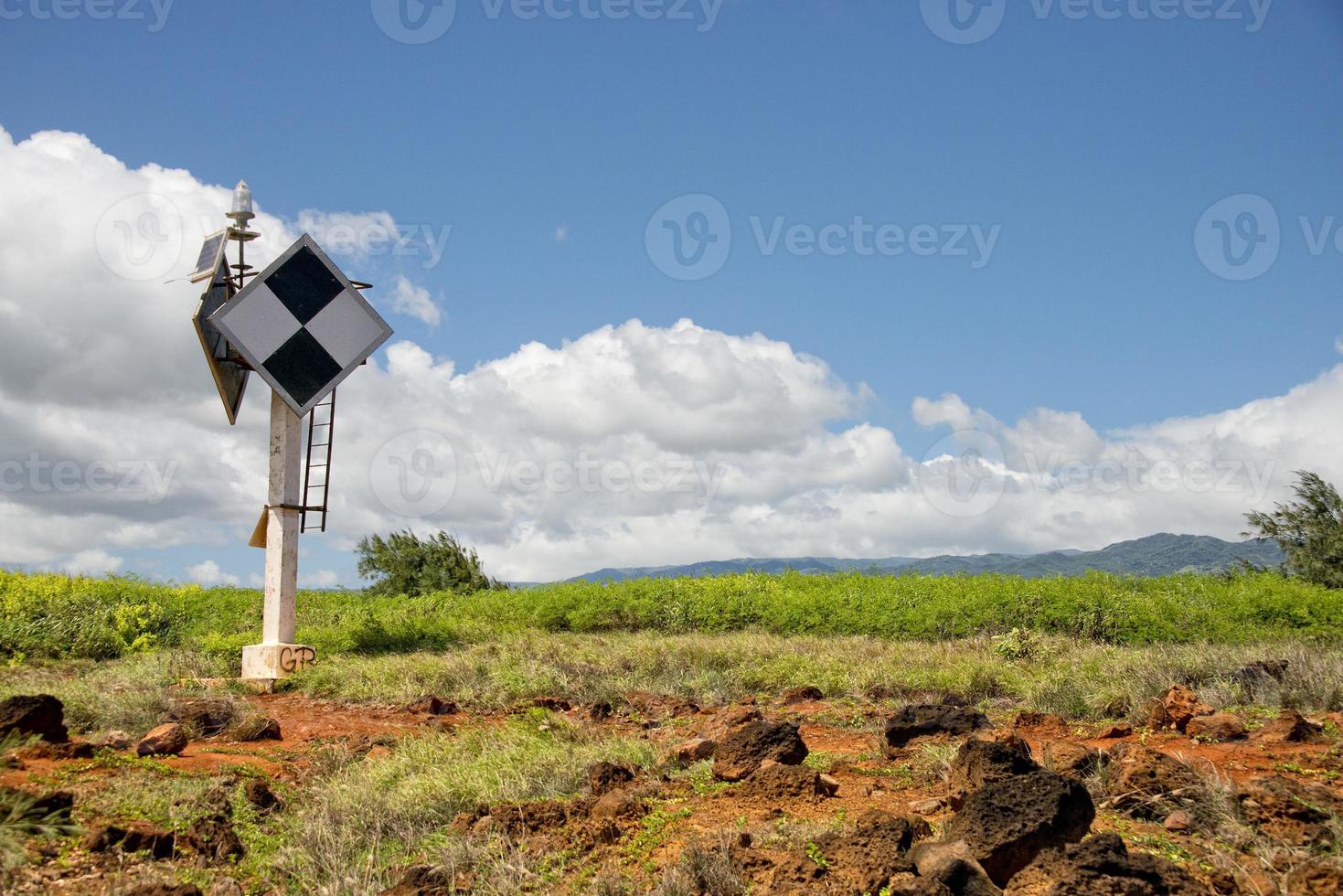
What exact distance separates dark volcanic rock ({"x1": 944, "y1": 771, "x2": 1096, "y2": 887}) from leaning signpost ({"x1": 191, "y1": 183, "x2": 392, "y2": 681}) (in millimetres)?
8641

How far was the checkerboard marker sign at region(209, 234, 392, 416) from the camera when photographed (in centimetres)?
1088

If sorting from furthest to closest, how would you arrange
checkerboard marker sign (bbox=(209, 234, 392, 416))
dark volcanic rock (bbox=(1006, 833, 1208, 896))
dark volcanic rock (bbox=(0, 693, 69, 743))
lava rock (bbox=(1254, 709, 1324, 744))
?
checkerboard marker sign (bbox=(209, 234, 392, 416))
lava rock (bbox=(1254, 709, 1324, 744))
dark volcanic rock (bbox=(0, 693, 69, 743))
dark volcanic rock (bbox=(1006, 833, 1208, 896))

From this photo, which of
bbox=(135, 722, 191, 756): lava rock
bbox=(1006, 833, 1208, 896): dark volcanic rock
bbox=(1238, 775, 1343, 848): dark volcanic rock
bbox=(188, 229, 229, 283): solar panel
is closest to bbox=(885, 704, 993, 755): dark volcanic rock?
bbox=(1238, 775, 1343, 848): dark volcanic rock

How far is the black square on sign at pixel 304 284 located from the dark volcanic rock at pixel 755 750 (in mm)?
7832

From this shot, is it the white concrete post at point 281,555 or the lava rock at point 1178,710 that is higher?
the white concrete post at point 281,555

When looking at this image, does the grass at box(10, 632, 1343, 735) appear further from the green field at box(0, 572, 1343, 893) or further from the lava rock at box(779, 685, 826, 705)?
the lava rock at box(779, 685, 826, 705)

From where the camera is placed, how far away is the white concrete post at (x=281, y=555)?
35.4 ft

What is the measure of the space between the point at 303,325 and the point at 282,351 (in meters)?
0.38

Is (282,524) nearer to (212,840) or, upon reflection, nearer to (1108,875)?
(212,840)

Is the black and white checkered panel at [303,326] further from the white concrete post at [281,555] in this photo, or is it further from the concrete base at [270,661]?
the concrete base at [270,661]

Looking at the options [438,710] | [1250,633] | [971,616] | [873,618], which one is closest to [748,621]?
[873,618]

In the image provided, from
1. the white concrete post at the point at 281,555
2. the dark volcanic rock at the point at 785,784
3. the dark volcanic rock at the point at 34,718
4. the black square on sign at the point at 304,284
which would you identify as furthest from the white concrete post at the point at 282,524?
the dark volcanic rock at the point at 785,784

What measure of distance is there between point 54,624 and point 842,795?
41.1 feet

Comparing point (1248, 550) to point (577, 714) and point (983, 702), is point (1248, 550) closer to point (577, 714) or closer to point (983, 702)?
point (983, 702)
